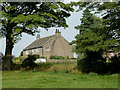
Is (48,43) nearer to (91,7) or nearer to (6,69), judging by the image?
(6,69)

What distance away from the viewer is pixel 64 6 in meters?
15.5

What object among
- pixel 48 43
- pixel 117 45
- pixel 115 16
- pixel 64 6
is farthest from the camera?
pixel 48 43

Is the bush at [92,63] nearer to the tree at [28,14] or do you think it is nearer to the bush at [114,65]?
the bush at [114,65]

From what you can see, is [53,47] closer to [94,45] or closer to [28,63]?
[28,63]

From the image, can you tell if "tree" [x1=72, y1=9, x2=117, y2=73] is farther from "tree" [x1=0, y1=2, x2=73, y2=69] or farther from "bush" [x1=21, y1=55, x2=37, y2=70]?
"bush" [x1=21, y1=55, x2=37, y2=70]

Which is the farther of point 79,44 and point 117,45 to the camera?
point 79,44

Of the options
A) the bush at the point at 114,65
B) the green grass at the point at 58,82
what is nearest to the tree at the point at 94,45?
the bush at the point at 114,65

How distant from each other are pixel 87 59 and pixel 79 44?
10.4 feet

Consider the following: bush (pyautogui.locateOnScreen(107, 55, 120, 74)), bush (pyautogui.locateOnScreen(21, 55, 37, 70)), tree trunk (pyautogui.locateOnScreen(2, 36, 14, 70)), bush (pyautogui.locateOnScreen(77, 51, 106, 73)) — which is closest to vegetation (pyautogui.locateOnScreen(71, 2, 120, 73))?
bush (pyautogui.locateOnScreen(77, 51, 106, 73))

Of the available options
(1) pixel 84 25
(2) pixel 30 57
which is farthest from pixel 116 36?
(1) pixel 84 25

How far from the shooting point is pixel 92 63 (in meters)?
14.8

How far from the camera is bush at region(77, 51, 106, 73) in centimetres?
1445

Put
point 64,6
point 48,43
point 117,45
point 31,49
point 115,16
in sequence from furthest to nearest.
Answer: point 31,49 < point 48,43 < point 64,6 < point 115,16 < point 117,45

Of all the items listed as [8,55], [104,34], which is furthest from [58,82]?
[8,55]
